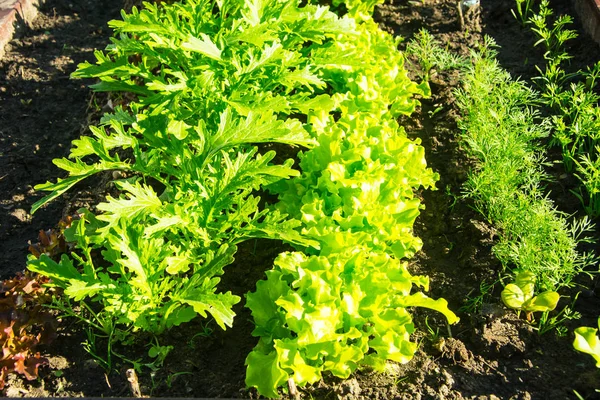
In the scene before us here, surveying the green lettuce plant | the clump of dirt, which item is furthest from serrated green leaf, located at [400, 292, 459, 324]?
the clump of dirt

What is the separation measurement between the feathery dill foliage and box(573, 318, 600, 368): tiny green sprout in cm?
46

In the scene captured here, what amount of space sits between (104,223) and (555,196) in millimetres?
2764

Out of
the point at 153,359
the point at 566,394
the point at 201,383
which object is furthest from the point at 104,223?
the point at 566,394

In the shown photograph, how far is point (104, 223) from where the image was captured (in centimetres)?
373

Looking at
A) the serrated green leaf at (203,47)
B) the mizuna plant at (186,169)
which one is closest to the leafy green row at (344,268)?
the mizuna plant at (186,169)

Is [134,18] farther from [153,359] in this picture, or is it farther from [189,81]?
[153,359]

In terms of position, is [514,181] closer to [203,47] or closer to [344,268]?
[344,268]

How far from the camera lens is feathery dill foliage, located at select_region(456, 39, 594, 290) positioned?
3.70m

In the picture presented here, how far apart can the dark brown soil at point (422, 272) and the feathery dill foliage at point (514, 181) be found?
5.4 inches

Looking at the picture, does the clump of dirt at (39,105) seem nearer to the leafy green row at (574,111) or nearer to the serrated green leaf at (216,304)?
the serrated green leaf at (216,304)

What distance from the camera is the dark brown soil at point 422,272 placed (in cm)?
332

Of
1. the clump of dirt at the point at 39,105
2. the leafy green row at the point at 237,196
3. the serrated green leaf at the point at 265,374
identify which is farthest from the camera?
the clump of dirt at the point at 39,105

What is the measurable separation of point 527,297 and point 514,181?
866 millimetres

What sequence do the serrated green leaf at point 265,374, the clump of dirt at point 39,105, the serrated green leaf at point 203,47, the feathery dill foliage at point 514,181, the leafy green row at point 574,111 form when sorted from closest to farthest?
the serrated green leaf at point 265,374, the serrated green leaf at point 203,47, the feathery dill foliage at point 514,181, the leafy green row at point 574,111, the clump of dirt at point 39,105
